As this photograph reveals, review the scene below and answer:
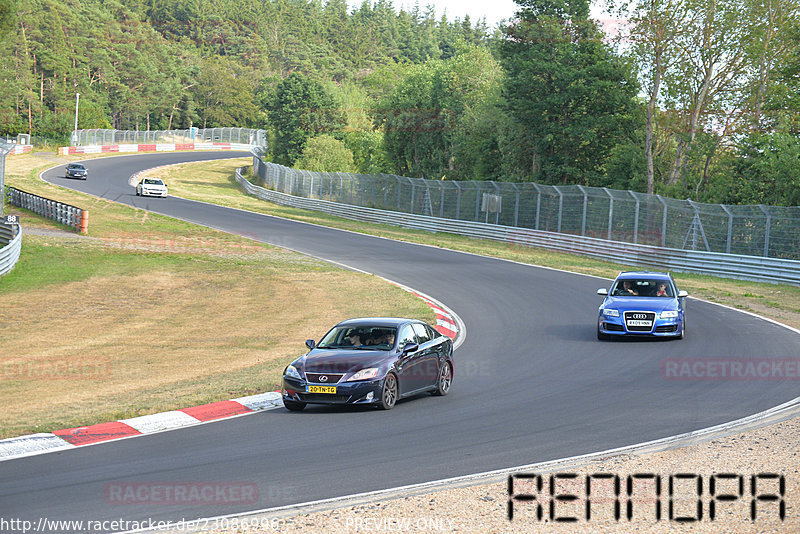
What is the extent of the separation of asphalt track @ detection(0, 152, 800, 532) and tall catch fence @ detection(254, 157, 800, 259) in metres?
9.71

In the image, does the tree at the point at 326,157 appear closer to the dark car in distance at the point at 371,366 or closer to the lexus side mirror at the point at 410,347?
the dark car in distance at the point at 371,366

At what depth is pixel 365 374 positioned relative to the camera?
42.2 ft

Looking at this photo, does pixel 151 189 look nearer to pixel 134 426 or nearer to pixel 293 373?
pixel 293 373

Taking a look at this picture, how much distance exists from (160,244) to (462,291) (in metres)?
17.8

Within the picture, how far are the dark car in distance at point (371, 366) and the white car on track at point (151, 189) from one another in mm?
51314

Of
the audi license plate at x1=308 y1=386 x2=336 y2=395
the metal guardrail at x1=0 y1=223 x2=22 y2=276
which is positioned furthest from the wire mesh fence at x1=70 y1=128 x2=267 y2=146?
the audi license plate at x1=308 y1=386 x2=336 y2=395

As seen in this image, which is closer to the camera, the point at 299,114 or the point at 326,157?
the point at 326,157

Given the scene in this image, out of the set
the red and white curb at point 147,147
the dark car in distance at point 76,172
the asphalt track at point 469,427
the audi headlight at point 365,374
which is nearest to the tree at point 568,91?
the asphalt track at point 469,427

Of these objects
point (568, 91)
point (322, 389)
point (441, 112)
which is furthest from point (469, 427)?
point (441, 112)

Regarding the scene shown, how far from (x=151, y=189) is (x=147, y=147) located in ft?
179

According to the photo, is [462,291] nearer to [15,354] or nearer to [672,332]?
[672,332]

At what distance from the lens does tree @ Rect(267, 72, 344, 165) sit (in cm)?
9144

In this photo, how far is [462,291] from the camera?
92.4 feet

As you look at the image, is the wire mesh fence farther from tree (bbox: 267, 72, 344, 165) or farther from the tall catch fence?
the tall catch fence
